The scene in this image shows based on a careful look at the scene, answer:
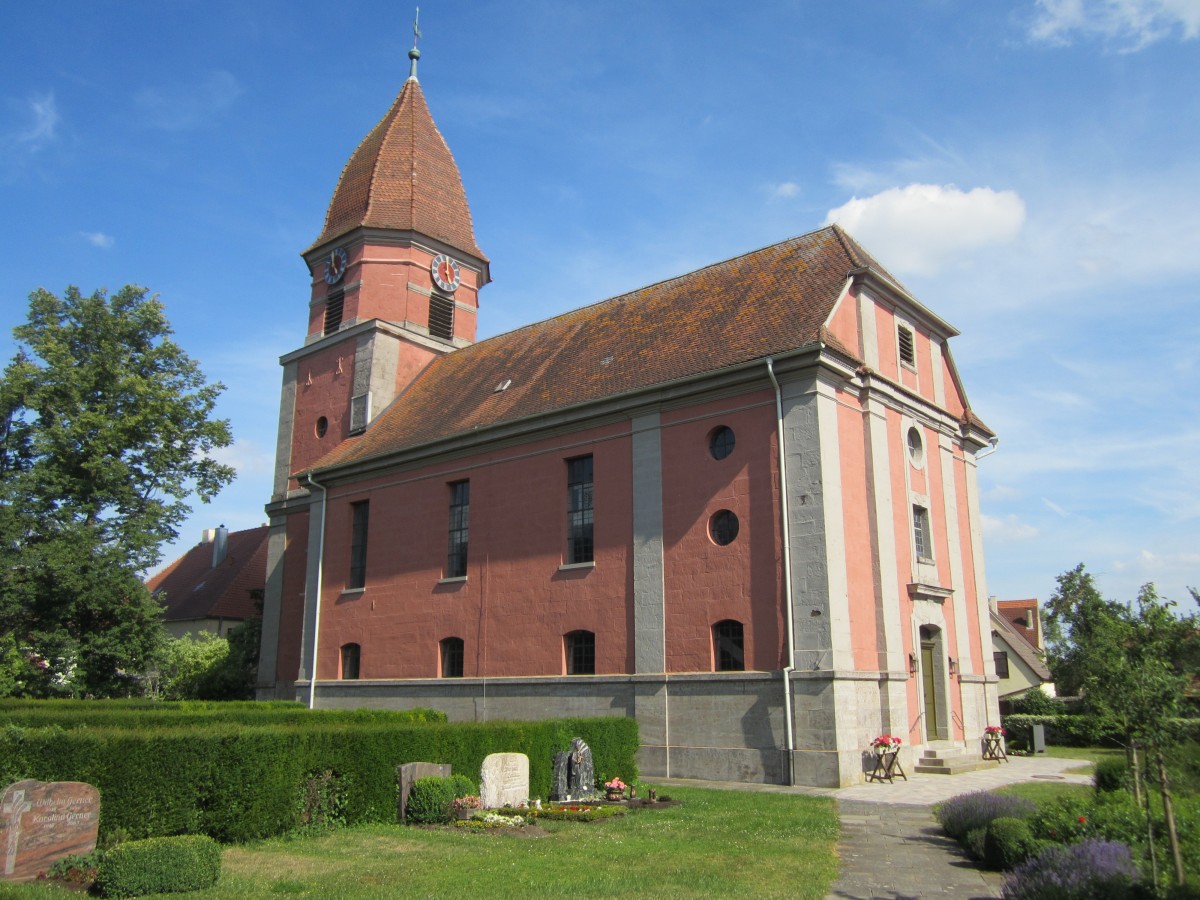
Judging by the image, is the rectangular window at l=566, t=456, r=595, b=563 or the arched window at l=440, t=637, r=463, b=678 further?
the arched window at l=440, t=637, r=463, b=678

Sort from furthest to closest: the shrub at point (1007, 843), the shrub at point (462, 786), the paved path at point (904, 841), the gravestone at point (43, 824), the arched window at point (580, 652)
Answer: the arched window at point (580, 652) → the shrub at point (462, 786) → the shrub at point (1007, 843) → the paved path at point (904, 841) → the gravestone at point (43, 824)

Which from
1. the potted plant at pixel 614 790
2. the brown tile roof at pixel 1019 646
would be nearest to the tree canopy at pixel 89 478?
the potted plant at pixel 614 790

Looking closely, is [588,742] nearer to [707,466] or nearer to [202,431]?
[707,466]

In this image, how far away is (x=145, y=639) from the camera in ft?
96.8

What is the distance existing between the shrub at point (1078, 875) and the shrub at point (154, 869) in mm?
7630

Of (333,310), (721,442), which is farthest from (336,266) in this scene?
(721,442)

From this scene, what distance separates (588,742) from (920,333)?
1428cm

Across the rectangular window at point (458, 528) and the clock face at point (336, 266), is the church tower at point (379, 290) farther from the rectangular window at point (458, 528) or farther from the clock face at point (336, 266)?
the rectangular window at point (458, 528)

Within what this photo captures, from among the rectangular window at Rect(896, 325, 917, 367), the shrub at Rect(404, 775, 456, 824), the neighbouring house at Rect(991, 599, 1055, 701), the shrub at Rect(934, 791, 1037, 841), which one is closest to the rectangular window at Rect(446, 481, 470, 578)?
the shrub at Rect(404, 775, 456, 824)

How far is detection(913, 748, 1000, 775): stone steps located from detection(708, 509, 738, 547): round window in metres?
6.21

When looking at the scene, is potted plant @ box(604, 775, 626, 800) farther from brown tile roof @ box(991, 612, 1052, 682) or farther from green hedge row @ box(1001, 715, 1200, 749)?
brown tile roof @ box(991, 612, 1052, 682)

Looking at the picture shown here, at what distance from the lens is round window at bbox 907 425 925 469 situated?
75.3 feet

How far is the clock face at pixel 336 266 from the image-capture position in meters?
33.2

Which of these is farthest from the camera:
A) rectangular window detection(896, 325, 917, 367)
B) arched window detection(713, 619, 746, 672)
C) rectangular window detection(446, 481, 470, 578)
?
rectangular window detection(446, 481, 470, 578)
